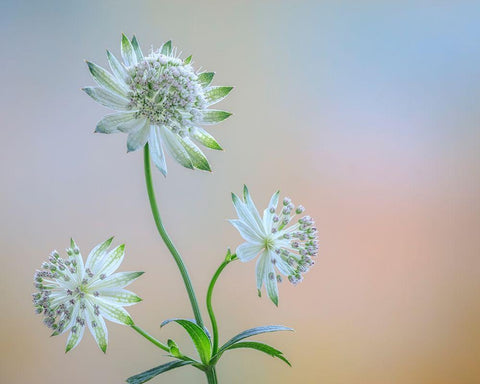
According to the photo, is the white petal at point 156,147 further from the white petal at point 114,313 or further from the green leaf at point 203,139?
the white petal at point 114,313

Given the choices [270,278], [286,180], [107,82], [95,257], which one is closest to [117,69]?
[107,82]

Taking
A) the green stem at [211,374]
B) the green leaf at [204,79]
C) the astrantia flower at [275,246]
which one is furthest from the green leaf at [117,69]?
the green stem at [211,374]

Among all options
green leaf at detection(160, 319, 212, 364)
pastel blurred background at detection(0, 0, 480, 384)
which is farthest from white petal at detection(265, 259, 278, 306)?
pastel blurred background at detection(0, 0, 480, 384)

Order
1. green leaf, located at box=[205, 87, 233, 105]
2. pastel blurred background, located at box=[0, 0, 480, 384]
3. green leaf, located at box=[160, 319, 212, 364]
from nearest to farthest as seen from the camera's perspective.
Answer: green leaf, located at box=[160, 319, 212, 364]
green leaf, located at box=[205, 87, 233, 105]
pastel blurred background, located at box=[0, 0, 480, 384]

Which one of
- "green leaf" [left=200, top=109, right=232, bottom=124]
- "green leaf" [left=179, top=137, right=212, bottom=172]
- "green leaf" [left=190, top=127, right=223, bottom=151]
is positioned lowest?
"green leaf" [left=179, top=137, right=212, bottom=172]

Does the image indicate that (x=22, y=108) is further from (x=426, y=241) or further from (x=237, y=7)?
(x=426, y=241)

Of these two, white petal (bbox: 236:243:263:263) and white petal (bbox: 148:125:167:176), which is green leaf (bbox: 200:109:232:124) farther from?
white petal (bbox: 236:243:263:263)

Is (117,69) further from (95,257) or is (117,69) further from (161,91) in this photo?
(95,257)
